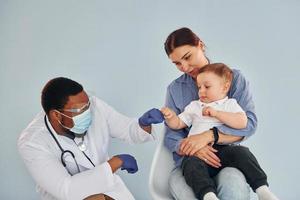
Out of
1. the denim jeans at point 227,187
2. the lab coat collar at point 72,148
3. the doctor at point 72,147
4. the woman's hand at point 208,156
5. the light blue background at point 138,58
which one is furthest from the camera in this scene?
the light blue background at point 138,58

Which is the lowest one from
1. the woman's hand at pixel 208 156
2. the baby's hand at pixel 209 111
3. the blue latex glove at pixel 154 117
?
the woman's hand at pixel 208 156

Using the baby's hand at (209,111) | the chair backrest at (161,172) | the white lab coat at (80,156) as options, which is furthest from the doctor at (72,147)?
the baby's hand at (209,111)

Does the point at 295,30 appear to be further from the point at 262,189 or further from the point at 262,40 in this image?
the point at 262,189

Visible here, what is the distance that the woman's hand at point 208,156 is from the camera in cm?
181

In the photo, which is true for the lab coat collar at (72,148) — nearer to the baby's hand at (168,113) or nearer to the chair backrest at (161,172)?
the chair backrest at (161,172)

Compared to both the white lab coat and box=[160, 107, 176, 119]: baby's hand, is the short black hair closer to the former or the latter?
the white lab coat

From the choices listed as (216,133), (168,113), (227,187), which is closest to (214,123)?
(216,133)

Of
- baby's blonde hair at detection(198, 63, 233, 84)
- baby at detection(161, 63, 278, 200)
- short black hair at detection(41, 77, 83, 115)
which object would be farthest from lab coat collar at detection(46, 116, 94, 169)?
baby's blonde hair at detection(198, 63, 233, 84)

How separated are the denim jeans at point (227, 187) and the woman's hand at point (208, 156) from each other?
5cm

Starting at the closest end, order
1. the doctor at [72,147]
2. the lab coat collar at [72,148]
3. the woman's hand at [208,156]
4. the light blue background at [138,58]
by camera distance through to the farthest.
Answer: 1. the woman's hand at [208,156]
2. the doctor at [72,147]
3. the lab coat collar at [72,148]
4. the light blue background at [138,58]

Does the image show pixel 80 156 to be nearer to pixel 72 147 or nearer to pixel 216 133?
pixel 72 147

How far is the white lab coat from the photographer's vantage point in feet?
6.28

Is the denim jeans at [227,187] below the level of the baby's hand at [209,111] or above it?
below

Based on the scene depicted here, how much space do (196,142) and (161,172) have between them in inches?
10.3
